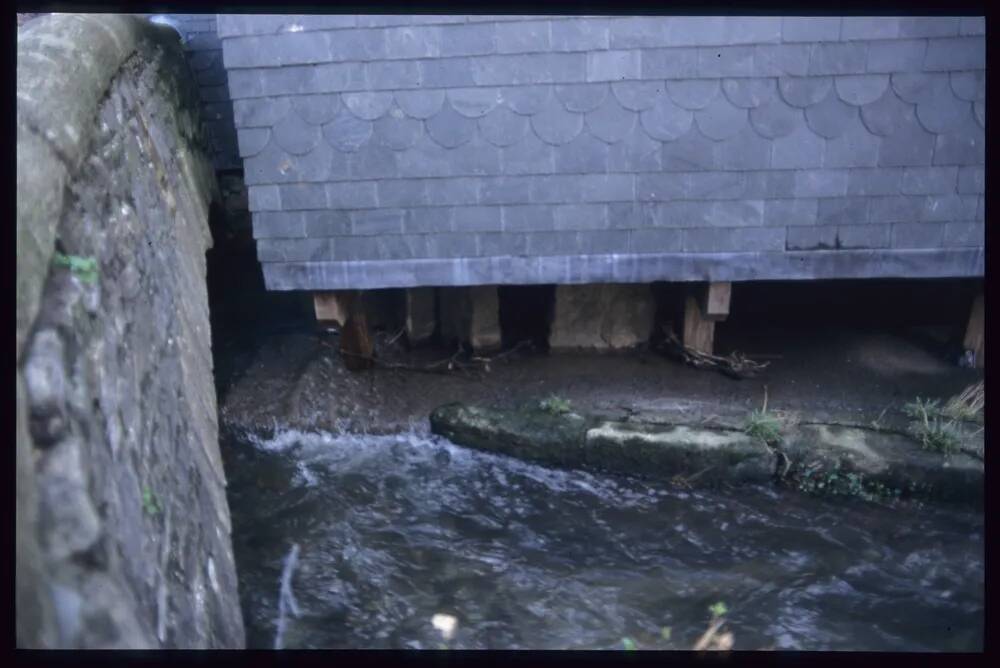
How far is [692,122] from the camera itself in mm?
3967

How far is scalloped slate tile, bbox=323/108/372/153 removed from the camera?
4.04 metres

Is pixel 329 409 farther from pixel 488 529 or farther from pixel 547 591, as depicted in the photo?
pixel 547 591

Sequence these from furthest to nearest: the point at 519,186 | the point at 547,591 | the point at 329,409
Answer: the point at 329,409
the point at 519,186
the point at 547,591

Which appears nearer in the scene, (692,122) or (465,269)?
(692,122)

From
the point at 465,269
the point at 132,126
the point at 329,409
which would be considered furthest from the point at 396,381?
the point at 132,126

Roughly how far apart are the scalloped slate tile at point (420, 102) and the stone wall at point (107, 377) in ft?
4.24

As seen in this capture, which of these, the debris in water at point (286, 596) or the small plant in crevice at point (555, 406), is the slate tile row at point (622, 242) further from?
the debris in water at point (286, 596)

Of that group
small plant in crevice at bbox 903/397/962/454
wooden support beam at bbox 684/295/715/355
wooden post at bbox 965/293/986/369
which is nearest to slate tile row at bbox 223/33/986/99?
wooden support beam at bbox 684/295/715/355

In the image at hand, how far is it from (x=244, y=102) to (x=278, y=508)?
234 cm

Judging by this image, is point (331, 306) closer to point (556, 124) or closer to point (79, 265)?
point (556, 124)

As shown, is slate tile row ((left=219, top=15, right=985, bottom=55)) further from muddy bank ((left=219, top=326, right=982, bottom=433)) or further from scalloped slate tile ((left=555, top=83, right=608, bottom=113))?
muddy bank ((left=219, top=326, right=982, bottom=433))

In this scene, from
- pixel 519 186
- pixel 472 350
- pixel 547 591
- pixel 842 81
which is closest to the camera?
pixel 547 591

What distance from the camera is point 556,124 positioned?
4008 millimetres

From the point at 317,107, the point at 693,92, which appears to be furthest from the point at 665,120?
the point at 317,107
